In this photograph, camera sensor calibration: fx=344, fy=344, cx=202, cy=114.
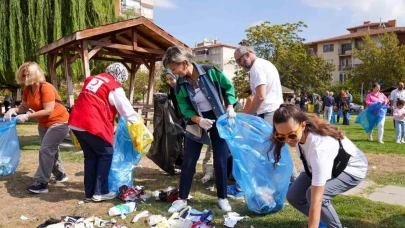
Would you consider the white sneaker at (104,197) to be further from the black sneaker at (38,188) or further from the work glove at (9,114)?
the work glove at (9,114)

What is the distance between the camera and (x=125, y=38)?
28.2 feet

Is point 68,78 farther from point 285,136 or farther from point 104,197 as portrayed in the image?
point 285,136

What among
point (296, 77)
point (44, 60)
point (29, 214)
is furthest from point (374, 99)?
point (296, 77)

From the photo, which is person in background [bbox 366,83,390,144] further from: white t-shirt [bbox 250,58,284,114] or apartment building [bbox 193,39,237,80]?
apartment building [bbox 193,39,237,80]

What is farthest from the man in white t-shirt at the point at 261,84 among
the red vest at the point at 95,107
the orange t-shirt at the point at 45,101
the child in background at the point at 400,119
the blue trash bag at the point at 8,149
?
the child in background at the point at 400,119

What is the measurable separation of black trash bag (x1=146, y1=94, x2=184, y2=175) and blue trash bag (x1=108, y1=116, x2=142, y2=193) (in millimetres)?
598

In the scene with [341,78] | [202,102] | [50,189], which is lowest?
[50,189]

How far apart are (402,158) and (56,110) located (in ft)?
18.4

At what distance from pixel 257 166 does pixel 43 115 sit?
2474 millimetres

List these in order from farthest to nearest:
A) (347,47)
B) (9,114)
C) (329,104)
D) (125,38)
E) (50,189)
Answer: (347,47)
(329,104)
(125,38)
(9,114)
(50,189)

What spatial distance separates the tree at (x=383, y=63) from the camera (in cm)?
3142

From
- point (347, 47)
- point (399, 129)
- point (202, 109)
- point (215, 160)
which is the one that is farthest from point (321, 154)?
point (347, 47)

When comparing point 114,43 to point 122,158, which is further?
point 114,43

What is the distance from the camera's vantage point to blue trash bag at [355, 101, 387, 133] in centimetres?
816
